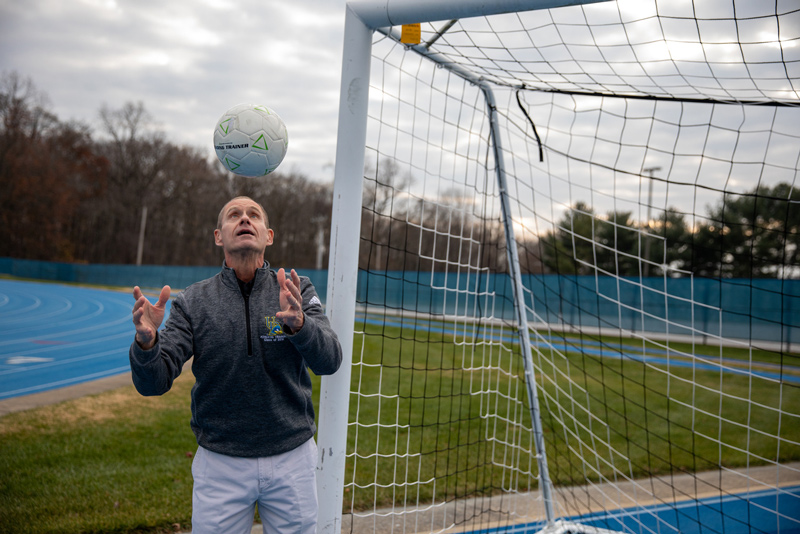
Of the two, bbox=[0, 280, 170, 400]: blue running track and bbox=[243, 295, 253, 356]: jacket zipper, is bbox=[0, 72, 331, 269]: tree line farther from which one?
bbox=[243, 295, 253, 356]: jacket zipper

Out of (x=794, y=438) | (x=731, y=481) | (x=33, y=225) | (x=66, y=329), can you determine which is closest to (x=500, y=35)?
(x=731, y=481)

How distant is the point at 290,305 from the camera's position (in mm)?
1815

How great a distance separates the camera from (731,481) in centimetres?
524

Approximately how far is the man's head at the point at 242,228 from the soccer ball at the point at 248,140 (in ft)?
1.19

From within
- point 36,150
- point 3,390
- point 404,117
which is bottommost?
point 3,390

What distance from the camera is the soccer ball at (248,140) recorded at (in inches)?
94.0

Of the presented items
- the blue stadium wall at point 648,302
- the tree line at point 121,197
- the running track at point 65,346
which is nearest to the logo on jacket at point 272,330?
the running track at point 65,346

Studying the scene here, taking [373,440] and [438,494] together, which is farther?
[373,440]

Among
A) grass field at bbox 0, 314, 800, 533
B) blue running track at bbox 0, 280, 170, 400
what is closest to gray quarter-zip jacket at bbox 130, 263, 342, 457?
grass field at bbox 0, 314, 800, 533

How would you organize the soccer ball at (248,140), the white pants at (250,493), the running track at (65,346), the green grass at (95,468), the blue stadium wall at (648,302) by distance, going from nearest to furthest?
1. the white pants at (250,493)
2. the soccer ball at (248,140)
3. the green grass at (95,468)
4. the running track at (65,346)
5. the blue stadium wall at (648,302)

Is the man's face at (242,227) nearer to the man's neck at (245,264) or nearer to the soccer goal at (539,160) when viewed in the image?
the man's neck at (245,264)

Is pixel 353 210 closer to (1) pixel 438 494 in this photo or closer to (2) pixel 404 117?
(2) pixel 404 117

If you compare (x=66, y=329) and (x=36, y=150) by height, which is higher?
(x=36, y=150)

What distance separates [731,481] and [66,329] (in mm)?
15356
